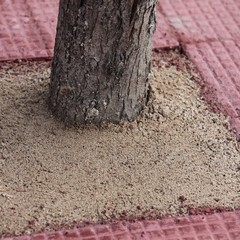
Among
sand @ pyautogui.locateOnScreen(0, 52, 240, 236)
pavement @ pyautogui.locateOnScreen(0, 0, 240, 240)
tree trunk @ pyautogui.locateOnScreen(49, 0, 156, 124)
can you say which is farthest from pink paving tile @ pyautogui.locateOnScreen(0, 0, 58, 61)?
tree trunk @ pyautogui.locateOnScreen(49, 0, 156, 124)

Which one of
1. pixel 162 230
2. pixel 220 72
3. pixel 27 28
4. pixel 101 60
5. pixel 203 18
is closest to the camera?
pixel 162 230

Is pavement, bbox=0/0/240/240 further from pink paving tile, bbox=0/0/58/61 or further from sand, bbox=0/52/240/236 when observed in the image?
sand, bbox=0/52/240/236

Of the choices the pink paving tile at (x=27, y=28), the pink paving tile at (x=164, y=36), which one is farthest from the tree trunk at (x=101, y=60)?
the pink paving tile at (x=164, y=36)

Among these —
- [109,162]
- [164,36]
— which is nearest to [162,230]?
[109,162]

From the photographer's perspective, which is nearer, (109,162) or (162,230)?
(162,230)

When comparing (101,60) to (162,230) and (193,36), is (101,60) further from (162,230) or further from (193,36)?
(193,36)

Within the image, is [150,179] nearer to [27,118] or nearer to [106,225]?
[106,225]
